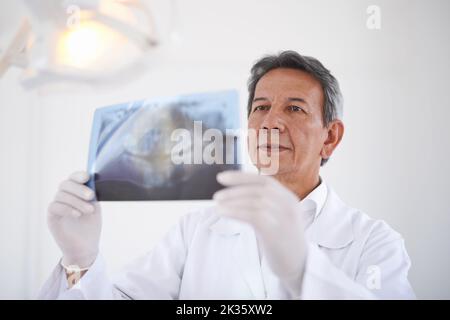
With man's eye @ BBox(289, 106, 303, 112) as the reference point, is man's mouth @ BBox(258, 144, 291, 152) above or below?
below

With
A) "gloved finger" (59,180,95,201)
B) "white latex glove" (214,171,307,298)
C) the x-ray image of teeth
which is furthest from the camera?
"gloved finger" (59,180,95,201)

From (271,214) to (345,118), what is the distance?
0.55 m

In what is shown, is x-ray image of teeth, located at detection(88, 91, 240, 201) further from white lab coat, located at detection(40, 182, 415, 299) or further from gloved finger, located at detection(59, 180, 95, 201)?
white lab coat, located at detection(40, 182, 415, 299)

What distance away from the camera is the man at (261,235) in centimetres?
104

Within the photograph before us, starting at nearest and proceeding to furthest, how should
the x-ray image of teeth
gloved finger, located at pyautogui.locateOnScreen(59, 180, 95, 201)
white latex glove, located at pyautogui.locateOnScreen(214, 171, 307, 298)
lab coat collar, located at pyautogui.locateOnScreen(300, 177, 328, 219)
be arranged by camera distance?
white latex glove, located at pyautogui.locateOnScreen(214, 171, 307, 298) → the x-ray image of teeth → gloved finger, located at pyautogui.locateOnScreen(59, 180, 95, 201) → lab coat collar, located at pyautogui.locateOnScreen(300, 177, 328, 219)

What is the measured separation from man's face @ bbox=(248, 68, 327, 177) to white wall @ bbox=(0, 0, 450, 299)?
105 mm

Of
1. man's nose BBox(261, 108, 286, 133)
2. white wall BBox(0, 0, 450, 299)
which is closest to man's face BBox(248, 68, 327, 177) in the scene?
man's nose BBox(261, 108, 286, 133)

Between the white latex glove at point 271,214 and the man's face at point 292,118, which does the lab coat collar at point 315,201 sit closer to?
the man's face at point 292,118

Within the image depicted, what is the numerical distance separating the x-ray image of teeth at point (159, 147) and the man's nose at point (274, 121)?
9.5 inches

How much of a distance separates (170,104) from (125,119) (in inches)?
5.2

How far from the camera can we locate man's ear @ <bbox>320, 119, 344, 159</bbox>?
125 cm

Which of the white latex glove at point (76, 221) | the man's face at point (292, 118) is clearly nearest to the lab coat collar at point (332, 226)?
the man's face at point (292, 118)
